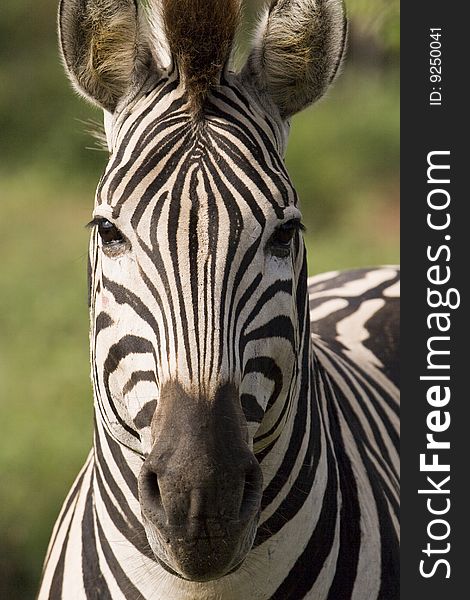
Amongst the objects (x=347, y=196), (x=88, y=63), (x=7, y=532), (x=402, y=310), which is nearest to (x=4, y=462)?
(x=7, y=532)

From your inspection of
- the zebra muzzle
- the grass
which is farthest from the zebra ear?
the grass

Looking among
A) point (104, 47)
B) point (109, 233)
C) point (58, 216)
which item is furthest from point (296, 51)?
point (58, 216)

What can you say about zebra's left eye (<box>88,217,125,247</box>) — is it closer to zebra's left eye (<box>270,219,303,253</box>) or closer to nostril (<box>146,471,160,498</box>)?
zebra's left eye (<box>270,219,303,253</box>)

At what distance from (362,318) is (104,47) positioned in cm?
244

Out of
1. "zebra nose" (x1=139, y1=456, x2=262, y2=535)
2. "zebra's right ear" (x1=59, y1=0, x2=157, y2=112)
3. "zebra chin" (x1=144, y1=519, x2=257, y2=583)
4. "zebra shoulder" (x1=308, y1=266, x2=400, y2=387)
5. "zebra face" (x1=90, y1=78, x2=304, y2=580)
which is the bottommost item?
"zebra chin" (x1=144, y1=519, x2=257, y2=583)

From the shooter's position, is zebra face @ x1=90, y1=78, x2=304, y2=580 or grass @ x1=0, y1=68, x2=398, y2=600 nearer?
zebra face @ x1=90, y1=78, x2=304, y2=580

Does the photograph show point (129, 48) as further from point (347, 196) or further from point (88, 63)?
point (347, 196)

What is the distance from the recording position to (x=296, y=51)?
3129mm

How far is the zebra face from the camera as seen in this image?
2459mm

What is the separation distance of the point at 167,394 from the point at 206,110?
2.59 ft

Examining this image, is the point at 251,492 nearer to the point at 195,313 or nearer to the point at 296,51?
the point at 195,313

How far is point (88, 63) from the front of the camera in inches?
122

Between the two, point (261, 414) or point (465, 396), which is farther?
point (465, 396)

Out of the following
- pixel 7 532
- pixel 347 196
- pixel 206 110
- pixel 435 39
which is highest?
pixel 347 196
